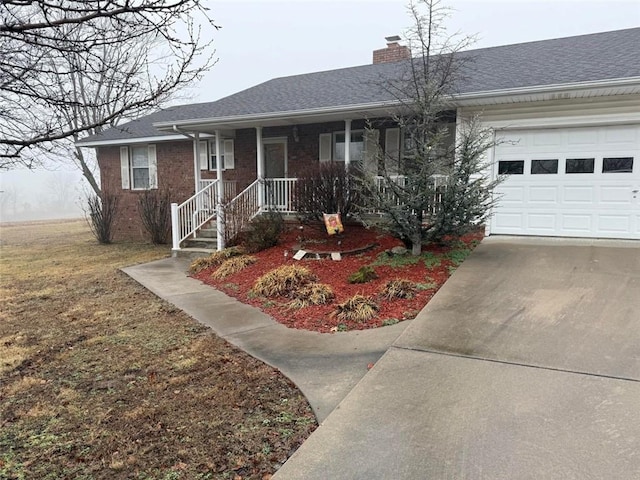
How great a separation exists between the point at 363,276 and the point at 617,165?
538 cm

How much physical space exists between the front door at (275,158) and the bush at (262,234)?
3.32 metres

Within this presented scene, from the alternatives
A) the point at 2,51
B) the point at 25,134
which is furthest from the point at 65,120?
the point at 2,51

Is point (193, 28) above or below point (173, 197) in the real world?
above

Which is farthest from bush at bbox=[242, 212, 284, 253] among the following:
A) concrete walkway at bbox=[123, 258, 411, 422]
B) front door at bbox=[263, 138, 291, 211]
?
concrete walkway at bbox=[123, 258, 411, 422]

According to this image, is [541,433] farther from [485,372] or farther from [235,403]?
[235,403]

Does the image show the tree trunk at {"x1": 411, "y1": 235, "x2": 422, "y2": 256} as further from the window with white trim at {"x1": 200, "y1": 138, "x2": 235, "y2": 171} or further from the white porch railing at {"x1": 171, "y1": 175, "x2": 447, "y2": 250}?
the window with white trim at {"x1": 200, "y1": 138, "x2": 235, "y2": 171}

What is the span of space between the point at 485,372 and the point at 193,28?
12.2 ft

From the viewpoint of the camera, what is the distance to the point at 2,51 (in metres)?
3.67

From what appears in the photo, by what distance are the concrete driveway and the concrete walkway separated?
185 millimetres

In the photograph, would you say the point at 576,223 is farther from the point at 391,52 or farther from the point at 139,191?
the point at 139,191

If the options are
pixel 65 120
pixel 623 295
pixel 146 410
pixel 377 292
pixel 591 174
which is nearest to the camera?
pixel 146 410

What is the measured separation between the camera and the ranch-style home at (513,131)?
7.80 metres

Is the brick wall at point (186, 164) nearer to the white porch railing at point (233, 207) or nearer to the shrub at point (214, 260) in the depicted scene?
the white porch railing at point (233, 207)

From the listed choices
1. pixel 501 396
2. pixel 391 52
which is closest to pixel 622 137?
pixel 501 396
